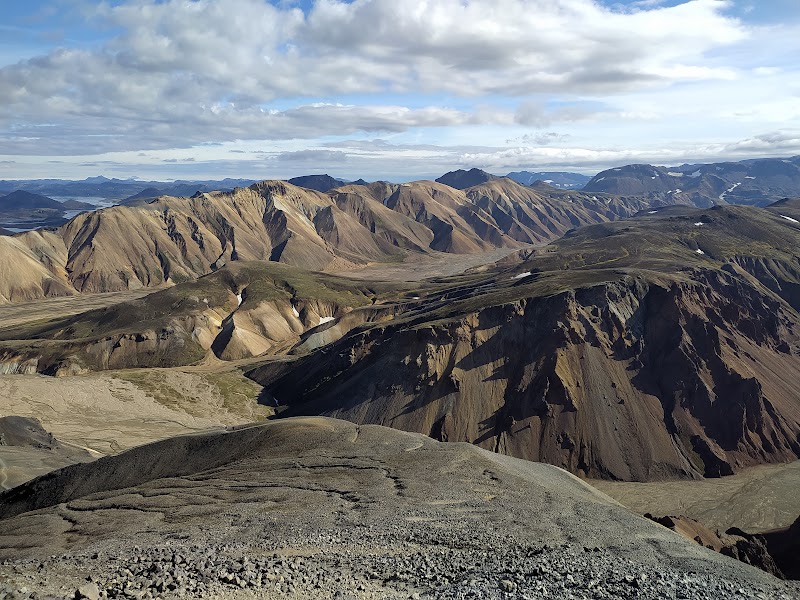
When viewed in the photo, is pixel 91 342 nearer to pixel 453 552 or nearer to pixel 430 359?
pixel 430 359

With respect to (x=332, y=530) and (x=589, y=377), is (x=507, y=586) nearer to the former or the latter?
(x=332, y=530)

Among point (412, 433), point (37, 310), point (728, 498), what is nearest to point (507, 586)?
point (412, 433)

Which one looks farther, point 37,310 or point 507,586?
point 37,310

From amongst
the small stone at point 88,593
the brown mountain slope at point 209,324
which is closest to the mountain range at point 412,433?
the small stone at point 88,593

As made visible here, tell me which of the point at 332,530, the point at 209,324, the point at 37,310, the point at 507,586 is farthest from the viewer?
the point at 37,310

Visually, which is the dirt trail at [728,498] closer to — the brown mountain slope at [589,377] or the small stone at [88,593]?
the brown mountain slope at [589,377]

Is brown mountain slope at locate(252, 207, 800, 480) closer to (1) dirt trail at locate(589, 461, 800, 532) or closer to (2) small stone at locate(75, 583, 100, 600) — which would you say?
(1) dirt trail at locate(589, 461, 800, 532)

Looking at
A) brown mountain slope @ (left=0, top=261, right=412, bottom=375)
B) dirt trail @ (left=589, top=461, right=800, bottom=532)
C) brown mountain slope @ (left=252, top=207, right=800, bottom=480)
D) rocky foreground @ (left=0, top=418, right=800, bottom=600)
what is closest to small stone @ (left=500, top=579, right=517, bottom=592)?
rocky foreground @ (left=0, top=418, right=800, bottom=600)
